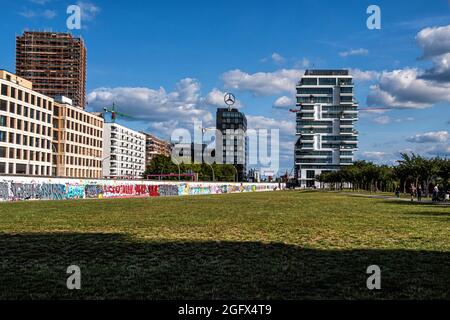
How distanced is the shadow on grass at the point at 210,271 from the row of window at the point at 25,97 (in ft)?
288

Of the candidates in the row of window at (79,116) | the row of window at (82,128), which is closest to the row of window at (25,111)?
the row of window at (79,116)

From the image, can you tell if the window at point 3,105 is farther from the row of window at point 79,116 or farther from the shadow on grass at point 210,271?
the shadow on grass at point 210,271

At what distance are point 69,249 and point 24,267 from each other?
3.22 metres

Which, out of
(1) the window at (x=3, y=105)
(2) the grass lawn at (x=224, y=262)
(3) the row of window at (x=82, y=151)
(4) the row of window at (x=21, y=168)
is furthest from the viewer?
(3) the row of window at (x=82, y=151)

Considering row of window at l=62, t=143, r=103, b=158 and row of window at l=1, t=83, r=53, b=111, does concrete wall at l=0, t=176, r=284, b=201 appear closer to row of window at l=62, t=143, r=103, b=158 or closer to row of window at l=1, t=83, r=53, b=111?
row of window at l=1, t=83, r=53, b=111

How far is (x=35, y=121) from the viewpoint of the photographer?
108125 millimetres

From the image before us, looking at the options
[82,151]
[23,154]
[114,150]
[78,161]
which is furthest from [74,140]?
[114,150]

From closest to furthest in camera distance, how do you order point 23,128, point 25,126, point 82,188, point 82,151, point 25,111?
point 82,188 < point 23,128 < point 25,111 < point 25,126 < point 82,151

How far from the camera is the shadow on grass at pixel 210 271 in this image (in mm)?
8891

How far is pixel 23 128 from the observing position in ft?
337

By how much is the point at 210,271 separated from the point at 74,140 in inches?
4850

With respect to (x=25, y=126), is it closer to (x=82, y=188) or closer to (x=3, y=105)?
(x=3, y=105)
